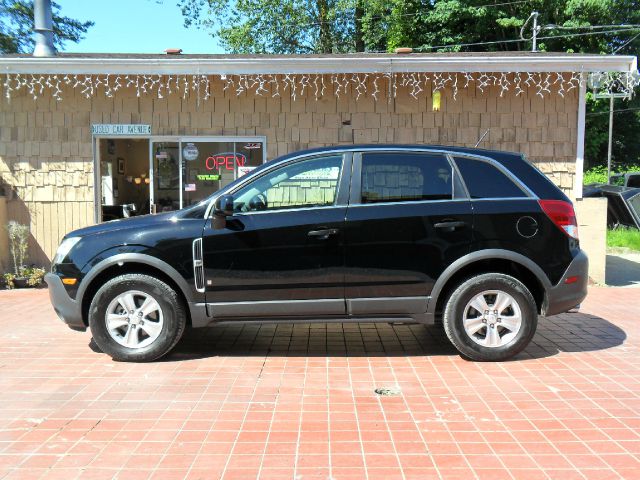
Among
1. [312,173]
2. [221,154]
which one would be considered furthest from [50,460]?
[221,154]

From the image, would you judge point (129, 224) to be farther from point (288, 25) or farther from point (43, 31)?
point (288, 25)

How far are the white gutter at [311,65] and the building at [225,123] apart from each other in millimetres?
277

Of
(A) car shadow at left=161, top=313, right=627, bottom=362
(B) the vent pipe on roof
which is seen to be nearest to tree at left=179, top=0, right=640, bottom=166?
(B) the vent pipe on roof

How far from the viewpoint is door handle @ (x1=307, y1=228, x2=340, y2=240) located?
16.5 ft

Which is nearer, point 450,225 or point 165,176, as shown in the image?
point 450,225

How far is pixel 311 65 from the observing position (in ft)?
27.7

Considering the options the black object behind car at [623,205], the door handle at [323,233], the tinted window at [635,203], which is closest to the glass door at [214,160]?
the door handle at [323,233]

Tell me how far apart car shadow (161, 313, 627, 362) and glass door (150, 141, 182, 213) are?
135 inches

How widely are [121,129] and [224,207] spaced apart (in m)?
5.02

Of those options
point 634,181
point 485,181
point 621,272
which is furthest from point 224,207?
point 634,181

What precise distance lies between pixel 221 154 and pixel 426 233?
5.03 meters

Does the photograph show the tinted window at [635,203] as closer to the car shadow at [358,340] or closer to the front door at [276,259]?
the car shadow at [358,340]

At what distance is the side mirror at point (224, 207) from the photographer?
4.94 metres

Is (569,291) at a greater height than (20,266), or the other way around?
(569,291)
